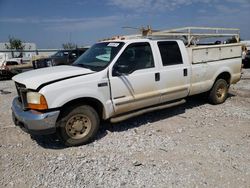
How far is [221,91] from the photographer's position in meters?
7.31

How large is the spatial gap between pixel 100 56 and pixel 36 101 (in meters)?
1.69

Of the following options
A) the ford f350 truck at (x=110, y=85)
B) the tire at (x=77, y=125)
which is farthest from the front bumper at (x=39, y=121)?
the tire at (x=77, y=125)

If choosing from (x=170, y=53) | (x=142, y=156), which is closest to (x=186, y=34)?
(x=170, y=53)

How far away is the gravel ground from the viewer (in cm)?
357

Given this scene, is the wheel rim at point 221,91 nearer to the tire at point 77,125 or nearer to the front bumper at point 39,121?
the tire at point 77,125

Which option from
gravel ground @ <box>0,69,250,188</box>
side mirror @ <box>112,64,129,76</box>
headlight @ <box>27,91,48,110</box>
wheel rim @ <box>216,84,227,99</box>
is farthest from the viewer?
wheel rim @ <box>216,84,227,99</box>

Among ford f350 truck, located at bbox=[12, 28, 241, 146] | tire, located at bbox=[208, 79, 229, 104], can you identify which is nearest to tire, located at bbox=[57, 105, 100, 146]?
ford f350 truck, located at bbox=[12, 28, 241, 146]

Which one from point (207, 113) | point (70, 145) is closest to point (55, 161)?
Result: point (70, 145)

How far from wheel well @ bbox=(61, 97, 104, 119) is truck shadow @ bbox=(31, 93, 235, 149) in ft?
1.86

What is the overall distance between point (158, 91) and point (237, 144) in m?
1.84

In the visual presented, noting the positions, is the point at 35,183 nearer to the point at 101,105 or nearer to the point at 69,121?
the point at 69,121

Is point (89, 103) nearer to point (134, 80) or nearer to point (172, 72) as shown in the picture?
point (134, 80)

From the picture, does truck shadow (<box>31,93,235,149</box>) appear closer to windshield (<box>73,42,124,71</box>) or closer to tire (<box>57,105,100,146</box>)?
tire (<box>57,105,100,146</box>)

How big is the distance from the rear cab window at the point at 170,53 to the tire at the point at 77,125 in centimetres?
201
